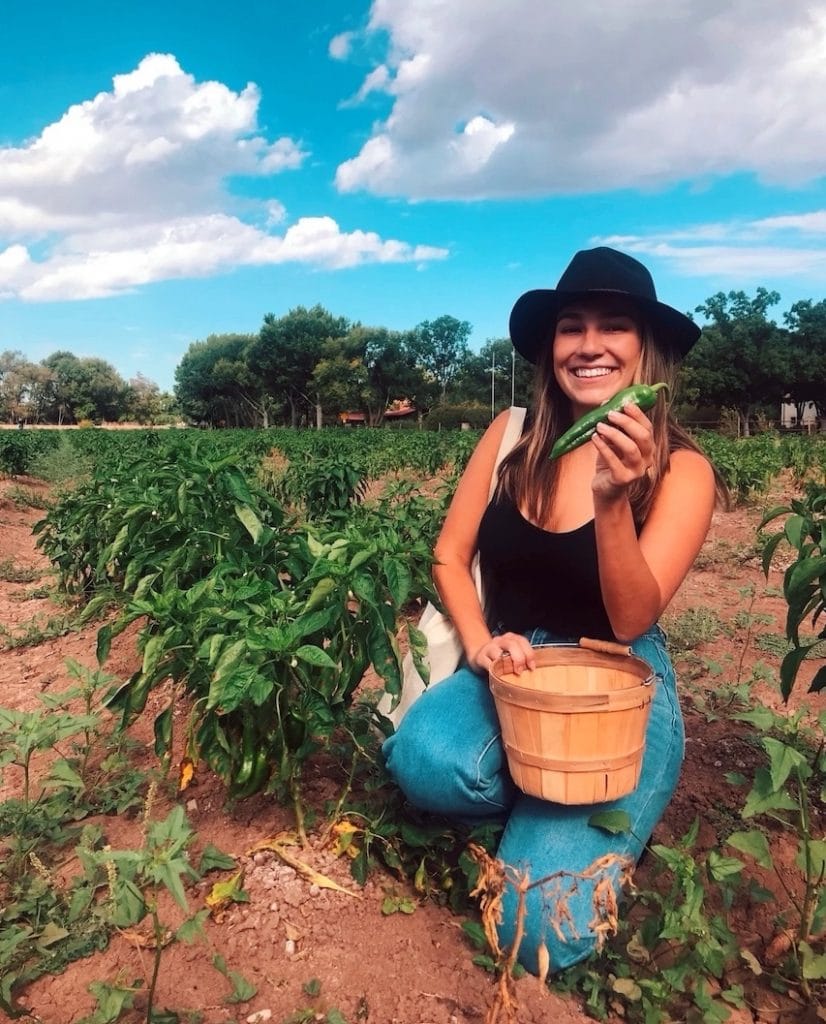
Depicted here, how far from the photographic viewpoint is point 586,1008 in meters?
1.74

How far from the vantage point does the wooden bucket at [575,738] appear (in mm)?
1688

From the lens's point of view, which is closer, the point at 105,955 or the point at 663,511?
the point at 105,955

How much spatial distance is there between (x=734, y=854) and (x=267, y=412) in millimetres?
60480

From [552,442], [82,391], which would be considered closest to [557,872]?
[552,442]

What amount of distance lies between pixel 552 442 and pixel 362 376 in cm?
5545

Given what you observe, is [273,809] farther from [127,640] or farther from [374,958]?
[127,640]

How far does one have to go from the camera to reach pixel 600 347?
219 cm

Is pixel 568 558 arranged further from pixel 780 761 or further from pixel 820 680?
pixel 780 761

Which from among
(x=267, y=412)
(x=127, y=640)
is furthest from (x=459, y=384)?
(x=127, y=640)

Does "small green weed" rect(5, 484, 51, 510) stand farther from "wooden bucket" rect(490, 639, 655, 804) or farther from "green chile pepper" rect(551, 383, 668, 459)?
"wooden bucket" rect(490, 639, 655, 804)

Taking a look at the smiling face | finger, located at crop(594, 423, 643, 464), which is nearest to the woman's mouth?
the smiling face

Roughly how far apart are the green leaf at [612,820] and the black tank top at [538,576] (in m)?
0.50

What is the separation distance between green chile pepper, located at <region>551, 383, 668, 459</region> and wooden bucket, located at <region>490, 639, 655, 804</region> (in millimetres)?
570

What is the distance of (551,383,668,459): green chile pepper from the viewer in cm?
192
